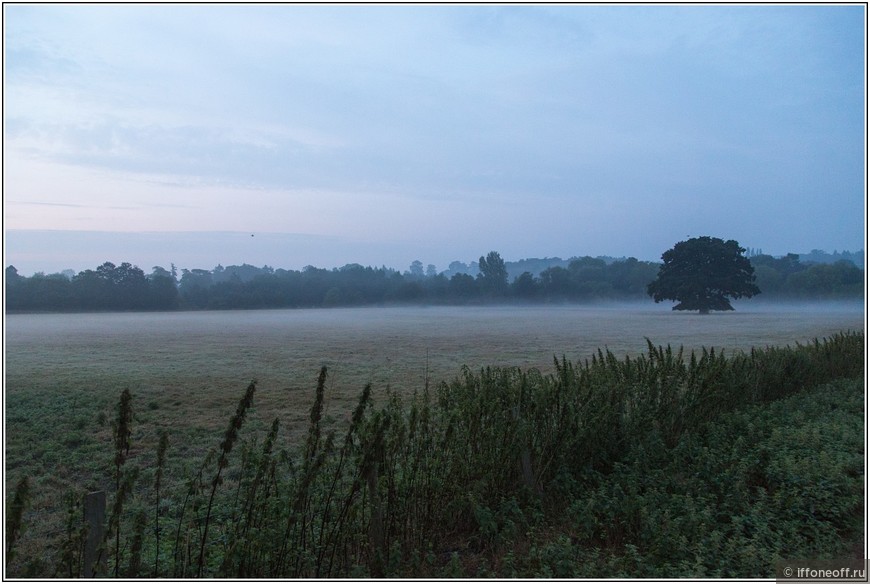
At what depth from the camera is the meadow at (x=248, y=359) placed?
5.23 meters

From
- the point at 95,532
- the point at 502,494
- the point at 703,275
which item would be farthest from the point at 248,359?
the point at 703,275

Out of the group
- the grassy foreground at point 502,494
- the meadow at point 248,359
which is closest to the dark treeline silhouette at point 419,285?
the meadow at point 248,359

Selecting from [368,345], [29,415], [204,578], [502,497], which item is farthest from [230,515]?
[368,345]

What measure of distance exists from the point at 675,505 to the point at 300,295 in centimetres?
2122

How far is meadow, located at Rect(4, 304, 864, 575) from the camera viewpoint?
5.23 metres

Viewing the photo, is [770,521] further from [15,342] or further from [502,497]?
[15,342]

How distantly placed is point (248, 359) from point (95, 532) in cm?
1016

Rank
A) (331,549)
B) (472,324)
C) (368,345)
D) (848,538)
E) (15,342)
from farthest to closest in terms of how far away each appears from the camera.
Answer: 1. (472,324)
2. (368,345)
3. (15,342)
4. (848,538)
5. (331,549)

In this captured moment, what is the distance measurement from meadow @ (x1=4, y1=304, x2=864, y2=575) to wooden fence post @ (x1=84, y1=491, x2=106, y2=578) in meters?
0.22

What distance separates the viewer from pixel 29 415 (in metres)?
6.41

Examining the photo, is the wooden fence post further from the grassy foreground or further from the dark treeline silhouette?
the dark treeline silhouette

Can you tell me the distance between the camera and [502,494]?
12.4 ft

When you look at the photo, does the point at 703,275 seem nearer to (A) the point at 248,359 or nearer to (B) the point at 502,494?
(A) the point at 248,359

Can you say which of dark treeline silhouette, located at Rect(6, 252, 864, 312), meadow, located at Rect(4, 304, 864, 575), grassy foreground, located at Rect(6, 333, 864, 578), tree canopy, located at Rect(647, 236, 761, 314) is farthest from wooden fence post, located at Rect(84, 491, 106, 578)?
tree canopy, located at Rect(647, 236, 761, 314)
